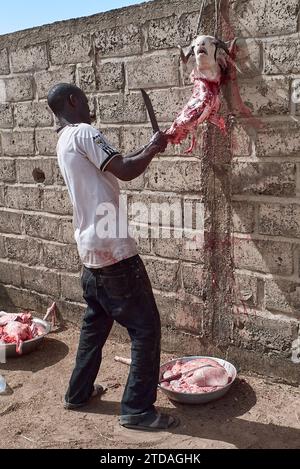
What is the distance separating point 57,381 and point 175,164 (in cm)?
182

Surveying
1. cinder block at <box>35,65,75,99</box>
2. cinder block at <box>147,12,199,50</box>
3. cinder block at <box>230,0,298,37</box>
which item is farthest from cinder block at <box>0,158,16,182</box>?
cinder block at <box>230,0,298,37</box>

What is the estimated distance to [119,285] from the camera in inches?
120

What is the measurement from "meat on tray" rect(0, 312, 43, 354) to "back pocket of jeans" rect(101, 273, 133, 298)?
59.4 inches

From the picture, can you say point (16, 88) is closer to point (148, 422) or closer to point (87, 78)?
point (87, 78)

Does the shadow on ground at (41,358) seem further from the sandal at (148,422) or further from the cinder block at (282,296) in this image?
the cinder block at (282,296)

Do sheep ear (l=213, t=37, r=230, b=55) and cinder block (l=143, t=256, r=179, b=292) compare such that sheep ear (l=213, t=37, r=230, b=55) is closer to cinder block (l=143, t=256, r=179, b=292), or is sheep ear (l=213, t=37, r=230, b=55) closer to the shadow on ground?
cinder block (l=143, t=256, r=179, b=292)

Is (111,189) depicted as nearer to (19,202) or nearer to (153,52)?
(153,52)

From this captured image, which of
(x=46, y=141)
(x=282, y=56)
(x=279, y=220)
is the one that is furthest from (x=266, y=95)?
(x=46, y=141)

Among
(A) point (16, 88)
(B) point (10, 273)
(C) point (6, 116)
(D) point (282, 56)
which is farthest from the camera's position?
(B) point (10, 273)

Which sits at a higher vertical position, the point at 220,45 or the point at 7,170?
the point at 220,45

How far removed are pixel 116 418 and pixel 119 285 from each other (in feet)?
3.00

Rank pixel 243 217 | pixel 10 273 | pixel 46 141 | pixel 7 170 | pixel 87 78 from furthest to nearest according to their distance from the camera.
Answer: pixel 10 273, pixel 7 170, pixel 46 141, pixel 87 78, pixel 243 217

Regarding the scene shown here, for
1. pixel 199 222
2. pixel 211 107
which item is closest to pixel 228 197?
pixel 199 222

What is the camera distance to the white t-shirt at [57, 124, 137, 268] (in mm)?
2938
